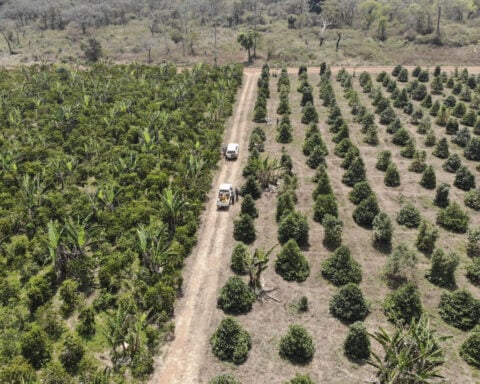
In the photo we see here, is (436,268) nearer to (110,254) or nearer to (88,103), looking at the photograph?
(110,254)

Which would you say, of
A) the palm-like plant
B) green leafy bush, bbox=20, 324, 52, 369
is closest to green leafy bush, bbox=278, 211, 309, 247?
the palm-like plant

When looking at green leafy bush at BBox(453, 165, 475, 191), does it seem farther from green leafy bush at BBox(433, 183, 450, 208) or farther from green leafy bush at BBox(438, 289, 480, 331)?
green leafy bush at BBox(438, 289, 480, 331)

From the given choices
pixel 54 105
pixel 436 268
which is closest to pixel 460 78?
pixel 436 268

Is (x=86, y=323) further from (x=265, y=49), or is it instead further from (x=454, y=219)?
(x=265, y=49)

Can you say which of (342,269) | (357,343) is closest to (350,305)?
(357,343)

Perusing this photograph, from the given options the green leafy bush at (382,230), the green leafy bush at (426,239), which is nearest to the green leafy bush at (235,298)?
the green leafy bush at (382,230)

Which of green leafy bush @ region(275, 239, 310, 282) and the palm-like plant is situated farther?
green leafy bush @ region(275, 239, 310, 282)

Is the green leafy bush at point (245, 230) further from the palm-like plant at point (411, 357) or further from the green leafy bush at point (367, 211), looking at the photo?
the palm-like plant at point (411, 357)
